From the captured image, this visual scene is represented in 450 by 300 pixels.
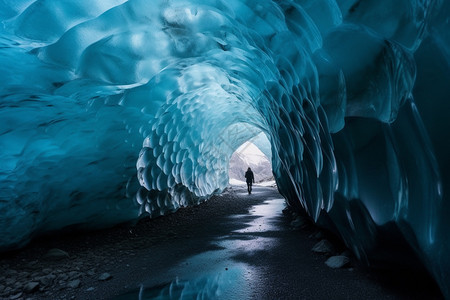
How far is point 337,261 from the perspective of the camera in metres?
3.43

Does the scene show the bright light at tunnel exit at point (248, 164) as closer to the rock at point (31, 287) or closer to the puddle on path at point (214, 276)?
the puddle on path at point (214, 276)

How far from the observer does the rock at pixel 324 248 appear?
156 inches

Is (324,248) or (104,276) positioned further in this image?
(324,248)

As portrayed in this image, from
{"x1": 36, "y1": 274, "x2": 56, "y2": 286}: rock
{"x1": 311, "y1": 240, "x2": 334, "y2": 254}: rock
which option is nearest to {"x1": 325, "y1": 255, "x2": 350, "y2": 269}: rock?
{"x1": 311, "y1": 240, "x2": 334, "y2": 254}: rock

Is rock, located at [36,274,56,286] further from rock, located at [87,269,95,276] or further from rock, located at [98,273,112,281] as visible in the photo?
rock, located at [98,273,112,281]

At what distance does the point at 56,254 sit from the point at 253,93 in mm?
5507

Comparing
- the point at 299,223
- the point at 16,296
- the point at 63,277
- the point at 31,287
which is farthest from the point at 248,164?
the point at 16,296

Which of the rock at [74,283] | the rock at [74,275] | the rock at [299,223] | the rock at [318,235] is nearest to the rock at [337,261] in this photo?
the rock at [318,235]

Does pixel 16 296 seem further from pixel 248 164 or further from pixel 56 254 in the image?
pixel 248 164

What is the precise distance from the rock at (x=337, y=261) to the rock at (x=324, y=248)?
0.40 m

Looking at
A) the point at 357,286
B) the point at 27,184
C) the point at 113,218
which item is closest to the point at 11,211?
the point at 27,184

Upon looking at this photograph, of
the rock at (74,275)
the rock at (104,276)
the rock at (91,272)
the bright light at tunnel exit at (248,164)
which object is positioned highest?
the bright light at tunnel exit at (248,164)

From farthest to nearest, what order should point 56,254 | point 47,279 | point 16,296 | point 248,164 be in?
point 248,164, point 56,254, point 47,279, point 16,296

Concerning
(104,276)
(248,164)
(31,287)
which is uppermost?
(248,164)
